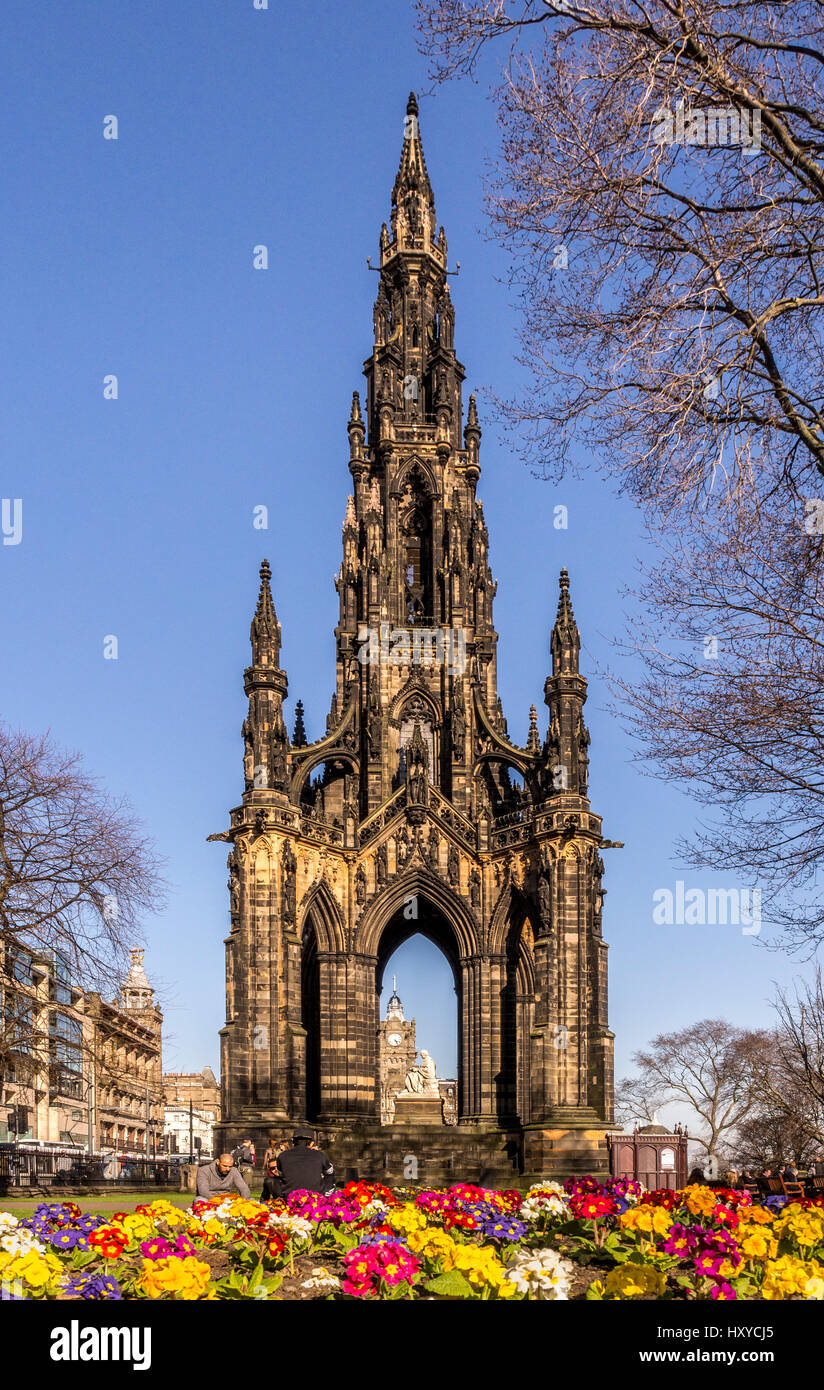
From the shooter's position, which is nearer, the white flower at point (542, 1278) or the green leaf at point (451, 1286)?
the white flower at point (542, 1278)

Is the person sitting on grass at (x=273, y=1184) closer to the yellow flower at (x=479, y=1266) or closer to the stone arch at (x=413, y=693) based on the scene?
the yellow flower at (x=479, y=1266)

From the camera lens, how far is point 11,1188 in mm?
29547

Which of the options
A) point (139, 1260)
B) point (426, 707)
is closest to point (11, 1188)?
point (426, 707)

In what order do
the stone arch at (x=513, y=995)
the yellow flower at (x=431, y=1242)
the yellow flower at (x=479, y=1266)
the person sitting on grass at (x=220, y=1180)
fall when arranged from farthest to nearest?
the stone arch at (x=513, y=995)
the person sitting on grass at (x=220, y=1180)
the yellow flower at (x=431, y=1242)
the yellow flower at (x=479, y=1266)

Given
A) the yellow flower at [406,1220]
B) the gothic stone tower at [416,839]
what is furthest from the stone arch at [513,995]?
the yellow flower at [406,1220]

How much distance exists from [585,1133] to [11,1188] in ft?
43.9

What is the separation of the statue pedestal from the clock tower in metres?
38.8

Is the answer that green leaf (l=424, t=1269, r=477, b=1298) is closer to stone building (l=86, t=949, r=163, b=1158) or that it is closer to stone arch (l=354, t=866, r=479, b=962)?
stone arch (l=354, t=866, r=479, b=962)

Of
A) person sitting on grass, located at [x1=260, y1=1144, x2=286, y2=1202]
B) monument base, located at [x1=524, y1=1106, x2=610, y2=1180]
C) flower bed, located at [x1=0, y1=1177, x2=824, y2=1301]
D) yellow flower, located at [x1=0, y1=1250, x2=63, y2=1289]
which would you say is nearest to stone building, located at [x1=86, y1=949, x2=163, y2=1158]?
monument base, located at [x1=524, y1=1106, x2=610, y2=1180]

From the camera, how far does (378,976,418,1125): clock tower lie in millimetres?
76750

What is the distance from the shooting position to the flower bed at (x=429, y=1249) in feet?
24.2

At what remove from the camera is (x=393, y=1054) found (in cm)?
7925

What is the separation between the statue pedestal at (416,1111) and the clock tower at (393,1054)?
127 ft
